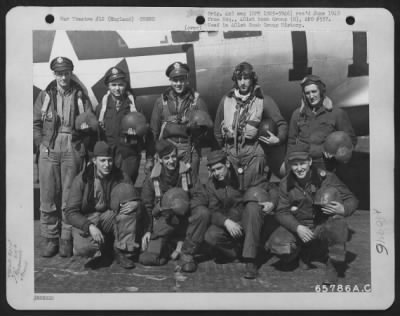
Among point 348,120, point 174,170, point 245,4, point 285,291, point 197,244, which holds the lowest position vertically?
point 285,291


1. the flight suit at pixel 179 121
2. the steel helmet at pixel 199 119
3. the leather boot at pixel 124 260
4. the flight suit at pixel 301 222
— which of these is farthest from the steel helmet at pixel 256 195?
the leather boot at pixel 124 260

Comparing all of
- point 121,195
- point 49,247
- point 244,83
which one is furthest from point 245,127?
point 49,247

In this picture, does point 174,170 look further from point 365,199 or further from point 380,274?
point 380,274

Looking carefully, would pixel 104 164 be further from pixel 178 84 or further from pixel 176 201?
pixel 178 84

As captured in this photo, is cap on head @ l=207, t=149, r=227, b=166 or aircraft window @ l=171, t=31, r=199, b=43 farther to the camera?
aircraft window @ l=171, t=31, r=199, b=43

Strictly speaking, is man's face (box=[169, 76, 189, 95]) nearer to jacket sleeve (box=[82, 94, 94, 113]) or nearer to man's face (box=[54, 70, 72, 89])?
jacket sleeve (box=[82, 94, 94, 113])

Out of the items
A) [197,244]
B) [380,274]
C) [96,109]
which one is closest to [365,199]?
[380,274]

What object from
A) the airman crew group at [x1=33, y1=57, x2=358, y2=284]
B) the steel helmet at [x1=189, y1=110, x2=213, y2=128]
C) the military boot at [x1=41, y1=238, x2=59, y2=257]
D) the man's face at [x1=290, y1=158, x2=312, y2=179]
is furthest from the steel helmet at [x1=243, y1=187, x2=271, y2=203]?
the military boot at [x1=41, y1=238, x2=59, y2=257]
